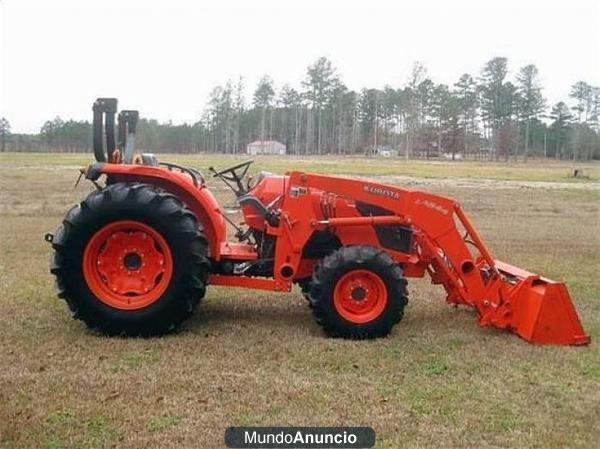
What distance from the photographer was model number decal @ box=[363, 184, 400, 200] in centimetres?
693

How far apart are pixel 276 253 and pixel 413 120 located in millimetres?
76286

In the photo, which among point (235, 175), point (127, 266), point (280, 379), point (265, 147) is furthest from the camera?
point (265, 147)

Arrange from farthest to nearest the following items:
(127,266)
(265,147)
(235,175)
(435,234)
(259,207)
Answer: (265,147) < (235,175) < (259,207) < (435,234) < (127,266)

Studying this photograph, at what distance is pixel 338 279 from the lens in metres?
6.60

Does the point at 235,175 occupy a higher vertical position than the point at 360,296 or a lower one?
higher

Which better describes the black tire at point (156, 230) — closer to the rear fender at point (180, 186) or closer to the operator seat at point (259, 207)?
the rear fender at point (180, 186)

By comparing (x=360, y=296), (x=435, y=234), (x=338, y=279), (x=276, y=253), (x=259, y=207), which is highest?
(x=259, y=207)

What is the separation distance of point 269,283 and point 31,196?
58.6 feet

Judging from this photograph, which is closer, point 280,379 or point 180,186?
point 280,379

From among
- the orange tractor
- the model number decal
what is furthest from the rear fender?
the model number decal

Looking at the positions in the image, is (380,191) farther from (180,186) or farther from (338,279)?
(180,186)

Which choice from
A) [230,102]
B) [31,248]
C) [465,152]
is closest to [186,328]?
[31,248]

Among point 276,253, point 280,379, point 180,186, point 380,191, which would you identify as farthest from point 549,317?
point 180,186

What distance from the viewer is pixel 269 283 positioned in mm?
6984
